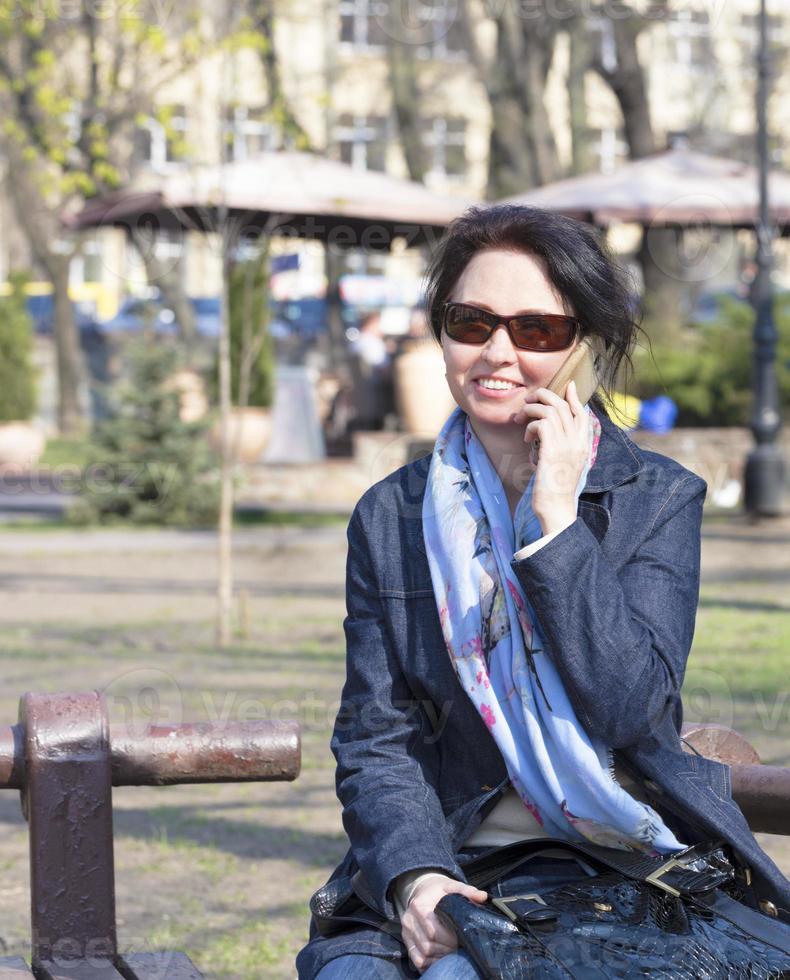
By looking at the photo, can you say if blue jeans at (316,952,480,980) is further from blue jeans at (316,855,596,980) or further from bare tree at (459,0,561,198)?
bare tree at (459,0,561,198)

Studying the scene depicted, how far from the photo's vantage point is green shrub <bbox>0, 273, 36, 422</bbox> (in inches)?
958

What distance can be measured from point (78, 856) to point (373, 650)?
56 cm

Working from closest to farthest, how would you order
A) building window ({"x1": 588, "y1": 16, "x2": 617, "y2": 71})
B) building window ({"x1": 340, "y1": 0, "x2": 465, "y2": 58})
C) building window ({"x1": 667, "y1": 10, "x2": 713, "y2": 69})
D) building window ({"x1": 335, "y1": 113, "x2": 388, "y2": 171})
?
1. building window ({"x1": 588, "y1": 16, "x2": 617, "y2": 71})
2. building window ({"x1": 340, "y1": 0, "x2": 465, "y2": 58})
3. building window ({"x1": 667, "y1": 10, "x2": 713, "y2": 69})
4. building window ({"x1": 335, "y1": 113, "x2": 388, "y2": 171})

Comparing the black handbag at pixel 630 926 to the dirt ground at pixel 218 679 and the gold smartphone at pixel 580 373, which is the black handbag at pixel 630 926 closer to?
the gold smartphone at pixel 580 373

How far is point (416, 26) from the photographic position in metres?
29.6

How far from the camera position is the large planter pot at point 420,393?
16.7 meters

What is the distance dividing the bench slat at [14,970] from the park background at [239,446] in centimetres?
130

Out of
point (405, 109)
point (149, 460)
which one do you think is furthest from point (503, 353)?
point (405, 109)

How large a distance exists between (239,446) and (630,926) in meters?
13.5

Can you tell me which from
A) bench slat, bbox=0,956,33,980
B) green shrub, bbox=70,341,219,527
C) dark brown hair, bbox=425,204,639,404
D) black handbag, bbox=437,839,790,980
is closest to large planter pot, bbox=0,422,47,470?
green shrub, bbox=70,341,219,527

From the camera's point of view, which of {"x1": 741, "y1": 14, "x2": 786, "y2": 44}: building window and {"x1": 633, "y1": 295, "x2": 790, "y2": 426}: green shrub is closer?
{"x1": 633, "y1": 295, "x2": 790, "y2": 426}: green shrub

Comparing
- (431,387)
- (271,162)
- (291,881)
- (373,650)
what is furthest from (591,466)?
(431,387)

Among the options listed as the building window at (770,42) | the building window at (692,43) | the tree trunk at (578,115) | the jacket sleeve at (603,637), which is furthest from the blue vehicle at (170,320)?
the jacket sleeve at (603,637)

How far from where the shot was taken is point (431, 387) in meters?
16.7
